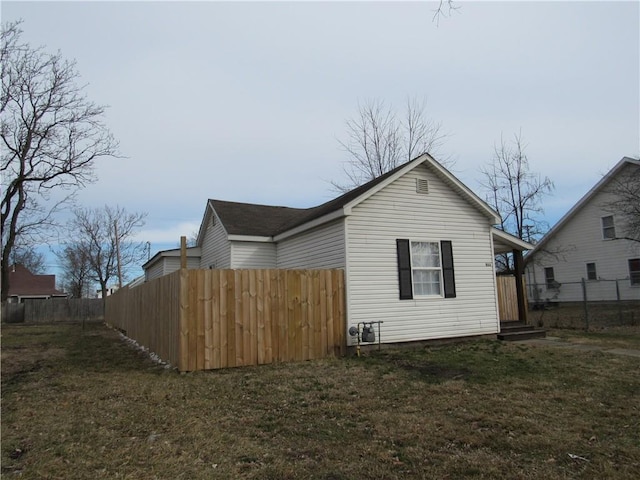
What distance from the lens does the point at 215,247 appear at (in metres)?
16.2

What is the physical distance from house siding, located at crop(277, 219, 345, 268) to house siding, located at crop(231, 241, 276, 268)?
1.69 ft

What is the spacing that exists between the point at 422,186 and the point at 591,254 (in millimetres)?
16167

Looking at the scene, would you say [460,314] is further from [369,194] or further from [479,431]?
[479,431]

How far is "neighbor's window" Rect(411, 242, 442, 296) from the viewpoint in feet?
36.9

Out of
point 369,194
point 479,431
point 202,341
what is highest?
point 369,194

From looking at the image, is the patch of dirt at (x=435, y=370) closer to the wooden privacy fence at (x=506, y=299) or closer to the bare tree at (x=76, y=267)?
the wooden privacy fence at (x=506, y=299)

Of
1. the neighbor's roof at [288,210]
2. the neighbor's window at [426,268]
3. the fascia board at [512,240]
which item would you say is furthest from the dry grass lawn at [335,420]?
the fascia board at [512,240]

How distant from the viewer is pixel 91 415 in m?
5.68

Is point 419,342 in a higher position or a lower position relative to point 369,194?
lower

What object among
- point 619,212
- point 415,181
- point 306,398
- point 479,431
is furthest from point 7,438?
point 619,212

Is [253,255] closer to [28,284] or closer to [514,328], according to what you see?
[514,328]

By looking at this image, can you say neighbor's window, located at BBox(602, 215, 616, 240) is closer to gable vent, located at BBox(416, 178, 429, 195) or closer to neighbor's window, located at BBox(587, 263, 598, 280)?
neighbor's window, located at BBox(587, 263, 598, 280)

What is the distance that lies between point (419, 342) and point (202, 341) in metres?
5.41

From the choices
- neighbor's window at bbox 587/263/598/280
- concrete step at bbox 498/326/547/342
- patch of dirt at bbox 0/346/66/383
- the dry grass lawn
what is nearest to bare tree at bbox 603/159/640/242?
neighbor's window at bbox 587/263/598/280
